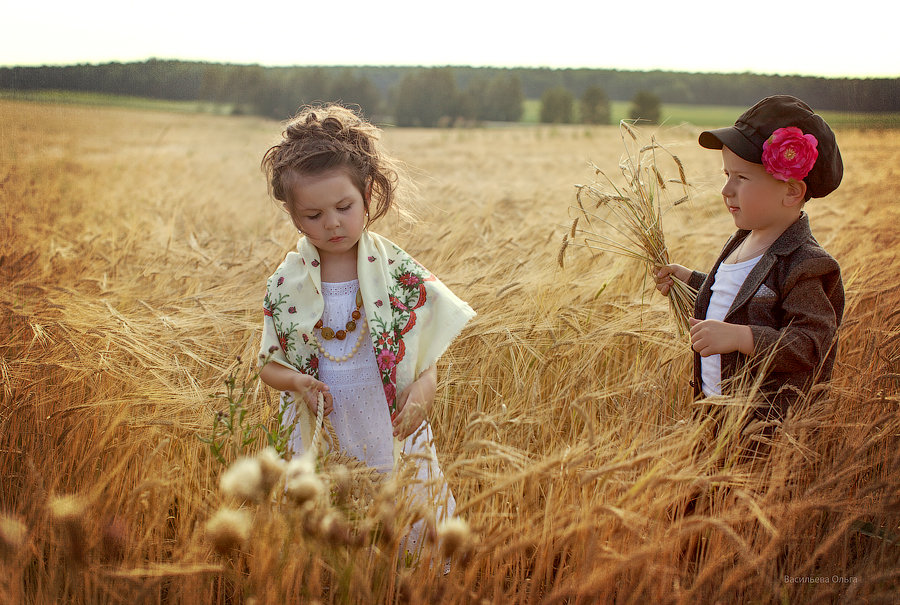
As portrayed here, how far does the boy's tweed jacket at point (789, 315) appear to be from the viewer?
4.86 ft

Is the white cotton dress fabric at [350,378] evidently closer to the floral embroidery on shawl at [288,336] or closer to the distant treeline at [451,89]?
the floral embroidery on shawl at [288,336]

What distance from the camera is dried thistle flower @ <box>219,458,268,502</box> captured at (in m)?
0.78

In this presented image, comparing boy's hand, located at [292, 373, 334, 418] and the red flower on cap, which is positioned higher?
the red flower on cap

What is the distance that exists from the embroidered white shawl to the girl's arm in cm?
3

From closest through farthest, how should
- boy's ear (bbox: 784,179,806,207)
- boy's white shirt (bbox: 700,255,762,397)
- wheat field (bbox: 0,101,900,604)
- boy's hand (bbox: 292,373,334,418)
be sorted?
1. wheat field (bbox: 0,101,900,604)
2. boy's hand (bbox: 292,373,334,418)
3. boy's ear (bbox: 784,179,806,207)
4. boy's white shirt (bbox: 700,255,762,397)

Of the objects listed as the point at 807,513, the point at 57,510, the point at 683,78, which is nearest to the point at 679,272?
the point at 807,513

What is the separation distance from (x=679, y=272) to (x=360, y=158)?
105 centimetres

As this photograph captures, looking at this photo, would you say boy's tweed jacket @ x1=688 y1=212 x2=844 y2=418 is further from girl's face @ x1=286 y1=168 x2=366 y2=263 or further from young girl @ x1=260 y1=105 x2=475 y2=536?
girl's face @ x1=286 y1=168 x2=366 y2=263

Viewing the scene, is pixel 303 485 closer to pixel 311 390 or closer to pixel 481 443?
pixel 481 443

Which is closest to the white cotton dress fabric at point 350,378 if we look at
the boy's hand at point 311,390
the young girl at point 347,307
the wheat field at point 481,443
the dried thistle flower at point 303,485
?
the young girl at point 347,307

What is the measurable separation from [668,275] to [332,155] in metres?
1.09

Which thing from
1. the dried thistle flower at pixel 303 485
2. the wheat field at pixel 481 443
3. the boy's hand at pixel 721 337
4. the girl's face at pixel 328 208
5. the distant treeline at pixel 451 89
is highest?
the distant treeline at pixel 451 89

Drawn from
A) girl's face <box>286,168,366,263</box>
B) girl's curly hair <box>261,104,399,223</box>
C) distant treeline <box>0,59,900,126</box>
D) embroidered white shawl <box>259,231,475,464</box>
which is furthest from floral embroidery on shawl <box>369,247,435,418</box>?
distant treeline <box>0,59,900,126</box>

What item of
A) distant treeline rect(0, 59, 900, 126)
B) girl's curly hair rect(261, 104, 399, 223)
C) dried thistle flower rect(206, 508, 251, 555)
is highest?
distant treeline rect(0, 59, 900, 126)
